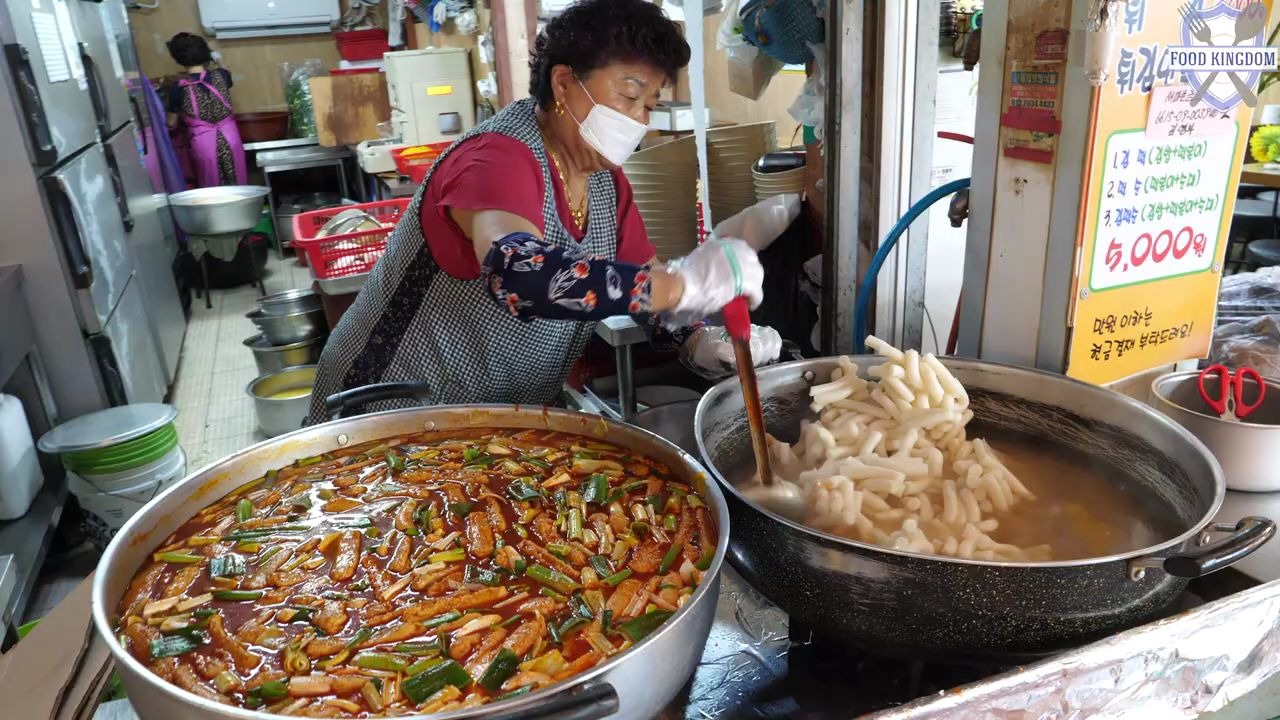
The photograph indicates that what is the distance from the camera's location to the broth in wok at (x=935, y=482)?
4.13 feet

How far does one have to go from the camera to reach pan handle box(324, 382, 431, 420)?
159 cm

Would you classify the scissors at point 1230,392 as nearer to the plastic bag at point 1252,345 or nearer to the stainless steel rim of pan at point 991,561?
the plastic bag at point 1252,345

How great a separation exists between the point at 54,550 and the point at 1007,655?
4.03 m

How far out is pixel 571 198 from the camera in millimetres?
1933

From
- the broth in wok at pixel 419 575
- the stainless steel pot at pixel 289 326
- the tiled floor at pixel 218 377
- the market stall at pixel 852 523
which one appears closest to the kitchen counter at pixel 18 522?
the tiled floor at pixel 218 377

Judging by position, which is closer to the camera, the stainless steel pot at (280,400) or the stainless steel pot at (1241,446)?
the stainless steel pot at (1241,446)

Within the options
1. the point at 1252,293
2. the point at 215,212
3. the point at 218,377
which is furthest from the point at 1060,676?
the point at 215,212

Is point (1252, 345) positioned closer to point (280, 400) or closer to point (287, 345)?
point (280, 400)

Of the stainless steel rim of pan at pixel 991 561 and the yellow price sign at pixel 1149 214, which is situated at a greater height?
the yellow price sign at pixel 1149 214

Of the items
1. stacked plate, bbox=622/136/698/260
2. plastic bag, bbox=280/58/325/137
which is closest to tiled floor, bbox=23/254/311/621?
plastic bag, bbox=280/58/325/137

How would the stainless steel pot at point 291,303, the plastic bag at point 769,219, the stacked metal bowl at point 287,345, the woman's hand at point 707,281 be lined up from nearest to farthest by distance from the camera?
1. the woman's hand at point 707,281
2. the plastic bag at point 769,219
3. the stacked metal bowl at point 287,345
4. the stainless steel pot at point 291,303

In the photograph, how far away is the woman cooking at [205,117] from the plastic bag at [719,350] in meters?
7.13

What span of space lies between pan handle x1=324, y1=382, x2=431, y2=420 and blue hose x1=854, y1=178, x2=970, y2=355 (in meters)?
1.00

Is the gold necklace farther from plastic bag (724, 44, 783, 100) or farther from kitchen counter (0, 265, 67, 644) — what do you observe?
kitchen counter (0, 265, 67, 644)
